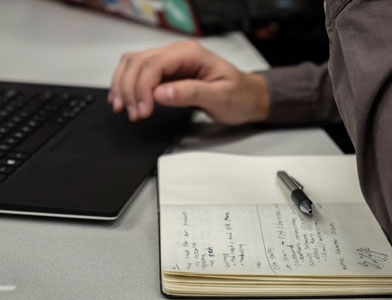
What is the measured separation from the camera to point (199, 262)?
544mm

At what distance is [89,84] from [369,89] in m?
0.64

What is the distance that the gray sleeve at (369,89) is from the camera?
47 centimetres

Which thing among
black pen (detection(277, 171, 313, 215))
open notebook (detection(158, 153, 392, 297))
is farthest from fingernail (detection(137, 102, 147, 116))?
black pen (detection(277, 171, 313, 215))

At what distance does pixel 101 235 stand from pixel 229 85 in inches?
13.0

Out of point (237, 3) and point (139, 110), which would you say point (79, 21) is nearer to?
point (237, 3)

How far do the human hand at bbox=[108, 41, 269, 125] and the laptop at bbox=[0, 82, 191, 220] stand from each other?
0.12ft

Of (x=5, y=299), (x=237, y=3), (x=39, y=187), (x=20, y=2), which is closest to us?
(x=5, y=299)

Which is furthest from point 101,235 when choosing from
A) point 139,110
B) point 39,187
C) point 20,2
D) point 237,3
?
point 20,2

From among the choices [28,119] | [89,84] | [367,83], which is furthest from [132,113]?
[367,83]

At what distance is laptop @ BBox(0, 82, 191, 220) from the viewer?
0.64m

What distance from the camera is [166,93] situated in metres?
0.82

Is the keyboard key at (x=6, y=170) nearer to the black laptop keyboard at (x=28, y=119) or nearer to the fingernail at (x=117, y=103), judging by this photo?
the black laptop keyboard at (x=28, y=119)

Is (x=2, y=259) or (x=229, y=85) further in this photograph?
(x=229, y=85)

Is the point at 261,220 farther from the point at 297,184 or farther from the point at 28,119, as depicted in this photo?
the point at 28,119
